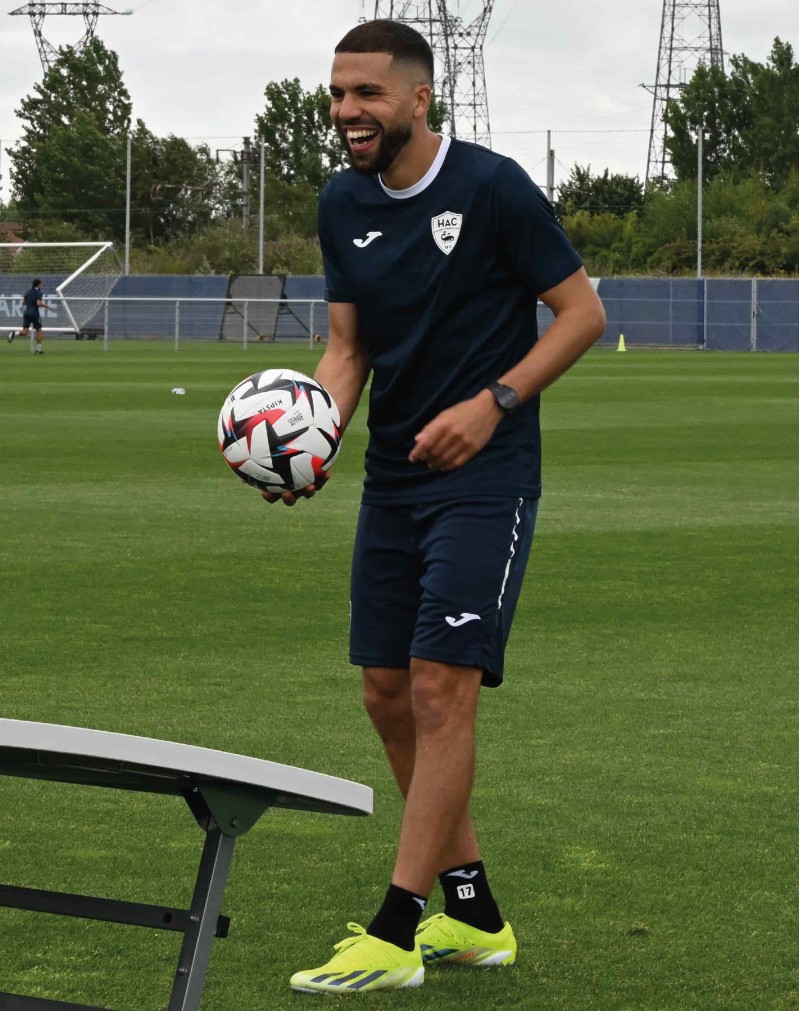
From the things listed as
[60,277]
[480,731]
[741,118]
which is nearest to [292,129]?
[741,118]

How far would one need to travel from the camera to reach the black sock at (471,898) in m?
4.38

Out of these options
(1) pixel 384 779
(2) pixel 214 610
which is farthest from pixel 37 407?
(1) pixel 384 779

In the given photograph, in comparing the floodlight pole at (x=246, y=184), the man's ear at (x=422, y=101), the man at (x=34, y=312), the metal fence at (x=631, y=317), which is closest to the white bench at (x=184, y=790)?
the man's ear at (x=422, y=101)

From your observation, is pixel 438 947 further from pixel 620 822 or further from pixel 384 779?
pixel 384 779

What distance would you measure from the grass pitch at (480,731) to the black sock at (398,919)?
0.13 metres

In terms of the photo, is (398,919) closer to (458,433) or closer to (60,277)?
(458,433)

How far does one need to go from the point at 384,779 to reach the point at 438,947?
66.0 inches

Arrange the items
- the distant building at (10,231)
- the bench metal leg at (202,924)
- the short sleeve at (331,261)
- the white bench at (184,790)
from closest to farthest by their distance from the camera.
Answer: the white bench at (184,790) < the bench metal leg at (202,924) < the short sleeve at (331,261) < the distant building at (10,231)

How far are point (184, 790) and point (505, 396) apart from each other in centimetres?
149

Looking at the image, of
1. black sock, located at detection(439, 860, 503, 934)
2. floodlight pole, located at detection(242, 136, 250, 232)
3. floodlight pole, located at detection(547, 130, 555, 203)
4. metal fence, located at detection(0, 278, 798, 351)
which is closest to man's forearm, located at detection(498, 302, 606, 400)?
black sock, located at detection(439, 860, 503, 934)

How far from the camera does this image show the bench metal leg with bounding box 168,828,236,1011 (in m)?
3.00

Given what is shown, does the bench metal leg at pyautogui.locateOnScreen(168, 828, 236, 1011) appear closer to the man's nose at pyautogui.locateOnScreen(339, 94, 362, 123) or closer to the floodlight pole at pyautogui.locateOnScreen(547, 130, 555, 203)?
the man's nose at pyautogui.locateOnScreen(339, 94, 362, 123)

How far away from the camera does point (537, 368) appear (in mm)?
4312

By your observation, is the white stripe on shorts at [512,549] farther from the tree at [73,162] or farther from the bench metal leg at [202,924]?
the tree at [73,162]
